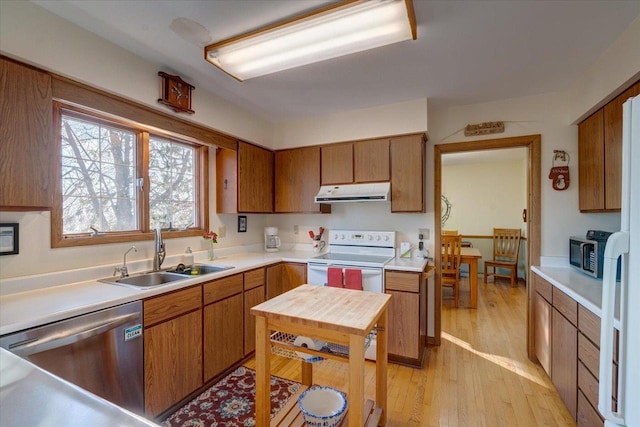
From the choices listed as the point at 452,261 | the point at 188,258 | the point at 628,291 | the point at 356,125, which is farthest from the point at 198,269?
the point at 452,261

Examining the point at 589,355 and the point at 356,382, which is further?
the point at 589,355

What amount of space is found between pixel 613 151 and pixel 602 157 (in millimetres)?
162

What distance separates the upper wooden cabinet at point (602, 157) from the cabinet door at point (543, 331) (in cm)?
83

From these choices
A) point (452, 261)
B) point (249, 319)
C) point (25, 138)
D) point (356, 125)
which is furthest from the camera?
point (452, 261)

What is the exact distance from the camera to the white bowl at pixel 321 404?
1.47 m

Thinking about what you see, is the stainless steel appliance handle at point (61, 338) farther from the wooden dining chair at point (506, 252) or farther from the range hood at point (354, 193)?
the wooden dining chair at point (506, 252)

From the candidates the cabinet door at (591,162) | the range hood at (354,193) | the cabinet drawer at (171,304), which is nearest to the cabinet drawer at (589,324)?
the cabinet door at (591,162)

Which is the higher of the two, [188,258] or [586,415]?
[188,258]

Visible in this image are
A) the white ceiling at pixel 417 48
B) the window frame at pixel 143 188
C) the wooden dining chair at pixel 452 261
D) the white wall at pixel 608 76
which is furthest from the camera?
the wooden dining chair at pixel 452 261

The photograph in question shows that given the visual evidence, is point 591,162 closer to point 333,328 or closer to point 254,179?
point 333,328

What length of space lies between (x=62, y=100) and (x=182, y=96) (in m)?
0.76

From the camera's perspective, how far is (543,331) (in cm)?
229

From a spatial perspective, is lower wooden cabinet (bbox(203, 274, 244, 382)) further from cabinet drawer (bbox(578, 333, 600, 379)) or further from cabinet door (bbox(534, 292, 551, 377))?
cabinet door (bbox(534, 292, 551, 377))

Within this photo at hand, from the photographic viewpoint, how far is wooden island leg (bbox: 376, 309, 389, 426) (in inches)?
64.5
